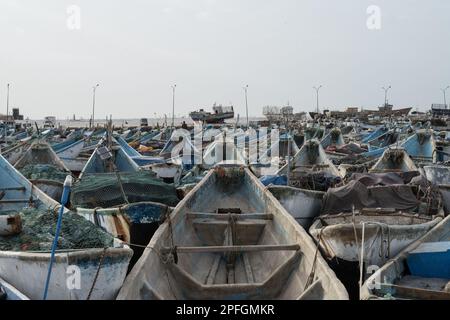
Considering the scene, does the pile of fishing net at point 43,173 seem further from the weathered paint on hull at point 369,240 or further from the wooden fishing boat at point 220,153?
the weathered paint on hull at point 369,240

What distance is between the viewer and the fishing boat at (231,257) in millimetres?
5938

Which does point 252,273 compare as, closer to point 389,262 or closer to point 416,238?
point 389,262

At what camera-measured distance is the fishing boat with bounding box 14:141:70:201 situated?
1214 cm

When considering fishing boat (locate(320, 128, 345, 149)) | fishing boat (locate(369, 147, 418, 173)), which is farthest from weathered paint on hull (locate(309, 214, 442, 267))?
fishing boat (locate(320, 128, 345, 149))

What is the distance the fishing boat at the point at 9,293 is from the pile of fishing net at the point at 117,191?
13.7 feet

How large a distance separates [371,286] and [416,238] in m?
2.31

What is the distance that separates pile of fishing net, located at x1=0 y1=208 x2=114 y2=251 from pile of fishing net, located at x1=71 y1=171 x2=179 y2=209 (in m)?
2.75

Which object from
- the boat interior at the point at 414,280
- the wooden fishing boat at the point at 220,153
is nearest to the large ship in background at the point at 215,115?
the wooden fishing boat at the point at 220,153

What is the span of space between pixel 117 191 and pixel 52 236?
378 centimetres

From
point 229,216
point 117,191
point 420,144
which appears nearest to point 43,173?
point 117,191

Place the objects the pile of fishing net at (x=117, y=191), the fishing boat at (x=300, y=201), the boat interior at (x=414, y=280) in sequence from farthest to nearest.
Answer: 1. the fishing boat at (x=300, y=201)
2. the pile of fishing net at (x=117, y=191)
3. the boat interior at (x=414, y=280)
